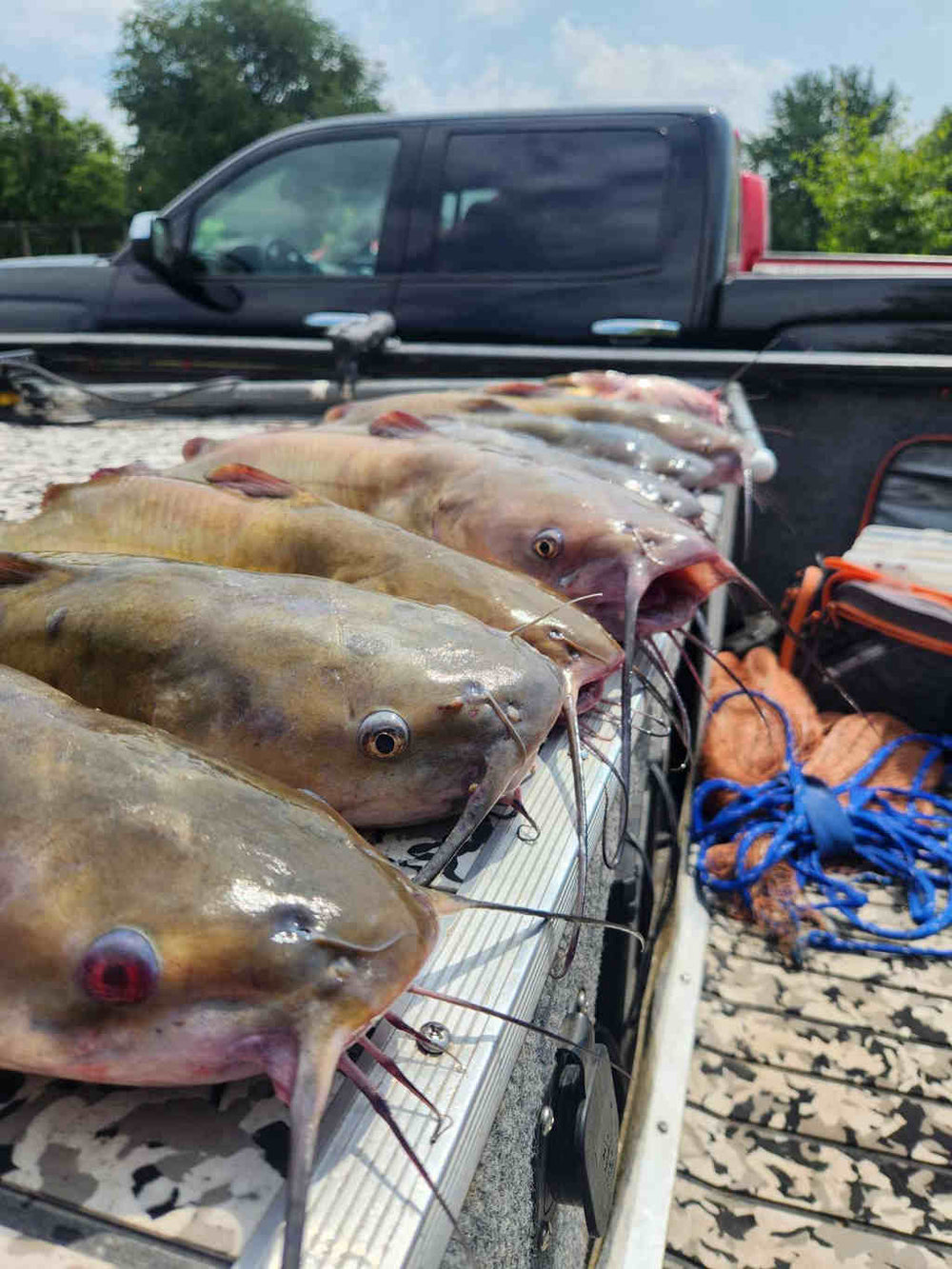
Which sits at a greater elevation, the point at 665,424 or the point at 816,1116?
the point at 665,424

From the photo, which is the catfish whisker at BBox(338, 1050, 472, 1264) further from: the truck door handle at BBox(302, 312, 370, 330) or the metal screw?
the truck door handle at BBox(302, 312, 370, 330)

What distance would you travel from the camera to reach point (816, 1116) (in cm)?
238

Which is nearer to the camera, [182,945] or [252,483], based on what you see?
[182,945]

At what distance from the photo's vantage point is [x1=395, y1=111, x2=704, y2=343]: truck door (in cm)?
468

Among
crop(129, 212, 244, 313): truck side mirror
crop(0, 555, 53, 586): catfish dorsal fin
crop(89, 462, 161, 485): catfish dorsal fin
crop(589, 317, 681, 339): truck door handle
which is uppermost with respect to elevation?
crop(129, 212, 244, 313): truck side mirror

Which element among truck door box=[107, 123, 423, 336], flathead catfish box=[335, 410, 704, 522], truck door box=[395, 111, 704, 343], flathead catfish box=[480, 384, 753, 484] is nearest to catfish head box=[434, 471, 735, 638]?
flathead catfish box=[335, 410, 704, 522]

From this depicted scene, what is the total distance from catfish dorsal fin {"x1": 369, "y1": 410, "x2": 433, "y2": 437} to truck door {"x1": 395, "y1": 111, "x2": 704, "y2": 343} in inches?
106

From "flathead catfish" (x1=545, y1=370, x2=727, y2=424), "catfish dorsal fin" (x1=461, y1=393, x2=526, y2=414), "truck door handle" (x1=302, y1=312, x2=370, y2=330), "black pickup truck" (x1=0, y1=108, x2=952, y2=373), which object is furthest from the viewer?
"truck door handle" (x1=302, y1=312, x2=370, y2=330)

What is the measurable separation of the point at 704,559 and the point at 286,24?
2122 inches

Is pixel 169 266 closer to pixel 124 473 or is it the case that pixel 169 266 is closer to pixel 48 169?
pixel 124 473

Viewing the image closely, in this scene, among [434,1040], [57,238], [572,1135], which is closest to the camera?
[434,1040]

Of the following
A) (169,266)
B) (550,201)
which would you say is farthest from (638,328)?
(169,266)

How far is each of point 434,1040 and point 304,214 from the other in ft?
16.4

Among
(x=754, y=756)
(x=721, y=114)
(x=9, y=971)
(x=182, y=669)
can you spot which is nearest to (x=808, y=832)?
(x=754, y=756)
